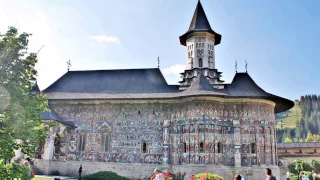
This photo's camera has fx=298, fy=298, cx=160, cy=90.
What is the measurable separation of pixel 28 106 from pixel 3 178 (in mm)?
2450

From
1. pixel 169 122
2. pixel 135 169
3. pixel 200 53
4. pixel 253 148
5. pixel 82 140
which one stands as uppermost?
pixel 200 53

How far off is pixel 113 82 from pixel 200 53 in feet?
28.1

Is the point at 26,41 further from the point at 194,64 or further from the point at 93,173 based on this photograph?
the point at 194,64

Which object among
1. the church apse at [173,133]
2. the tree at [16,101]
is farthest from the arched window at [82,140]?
the tree at [16,101]

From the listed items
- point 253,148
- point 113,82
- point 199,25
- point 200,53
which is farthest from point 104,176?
point 199,25

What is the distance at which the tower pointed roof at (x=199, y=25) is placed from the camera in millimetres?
28242

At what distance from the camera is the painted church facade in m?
22.9

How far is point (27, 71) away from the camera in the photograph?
1115 cm

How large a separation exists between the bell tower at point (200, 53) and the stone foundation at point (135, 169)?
789 centimetres

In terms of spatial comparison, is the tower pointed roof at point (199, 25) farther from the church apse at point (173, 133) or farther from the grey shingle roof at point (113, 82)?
the church apse at point (173, 133)

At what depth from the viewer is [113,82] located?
27.7 m

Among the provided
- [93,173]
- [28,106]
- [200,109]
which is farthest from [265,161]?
[28,106]

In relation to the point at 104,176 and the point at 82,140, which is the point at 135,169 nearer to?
the point at 104,176

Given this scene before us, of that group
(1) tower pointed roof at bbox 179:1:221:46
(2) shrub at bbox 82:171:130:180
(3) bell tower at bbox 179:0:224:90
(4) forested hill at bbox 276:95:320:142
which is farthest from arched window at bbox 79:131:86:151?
(4) forested hill at bbox 276:95:320:142
